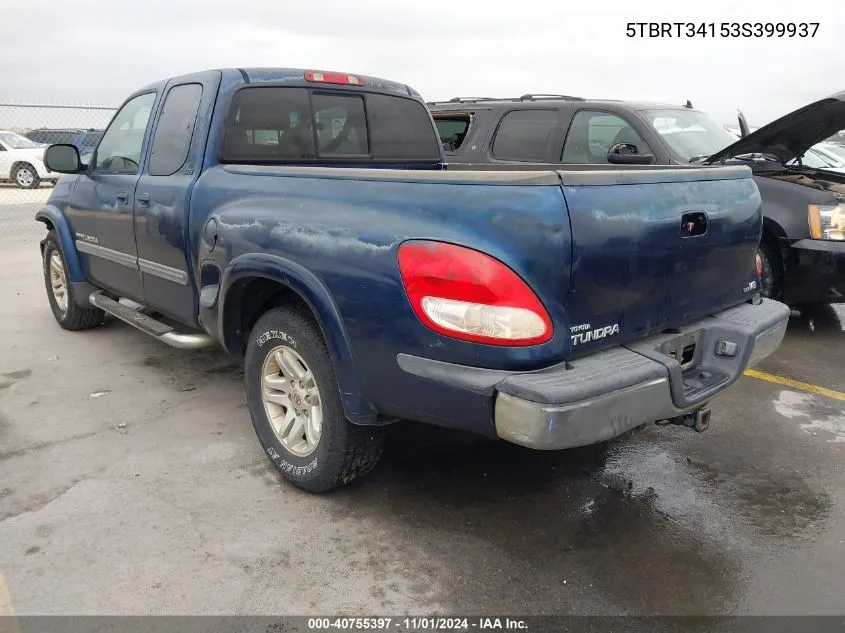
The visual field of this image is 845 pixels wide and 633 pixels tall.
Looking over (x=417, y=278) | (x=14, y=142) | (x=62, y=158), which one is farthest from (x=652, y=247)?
(x=14, y=142)

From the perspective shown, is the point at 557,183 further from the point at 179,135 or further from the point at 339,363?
the point at 179,135

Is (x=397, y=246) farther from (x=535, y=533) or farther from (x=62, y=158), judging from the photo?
(x=62, y=158)

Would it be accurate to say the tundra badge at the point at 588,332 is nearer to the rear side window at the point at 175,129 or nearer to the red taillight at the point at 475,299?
the red taillight at the point at 475,299

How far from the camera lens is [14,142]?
1995cm

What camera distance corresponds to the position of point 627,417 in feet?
7.97

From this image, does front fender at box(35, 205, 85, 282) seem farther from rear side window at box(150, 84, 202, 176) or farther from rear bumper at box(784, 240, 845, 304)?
rear bumper at box(784, 240, 845, 304)

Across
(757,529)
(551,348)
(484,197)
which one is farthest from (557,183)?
(757,529)

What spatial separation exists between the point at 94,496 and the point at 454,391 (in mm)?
1837

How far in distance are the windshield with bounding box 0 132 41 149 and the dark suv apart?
17.2 m

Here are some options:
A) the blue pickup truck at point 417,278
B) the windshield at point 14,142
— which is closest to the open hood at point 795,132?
the blue pickup truck at point 417,278

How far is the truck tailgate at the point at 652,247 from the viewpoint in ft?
7.97

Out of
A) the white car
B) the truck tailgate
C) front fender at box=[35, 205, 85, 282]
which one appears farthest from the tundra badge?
the white car

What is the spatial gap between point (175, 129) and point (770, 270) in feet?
14.8

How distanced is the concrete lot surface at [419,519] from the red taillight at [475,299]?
0.95 metres
